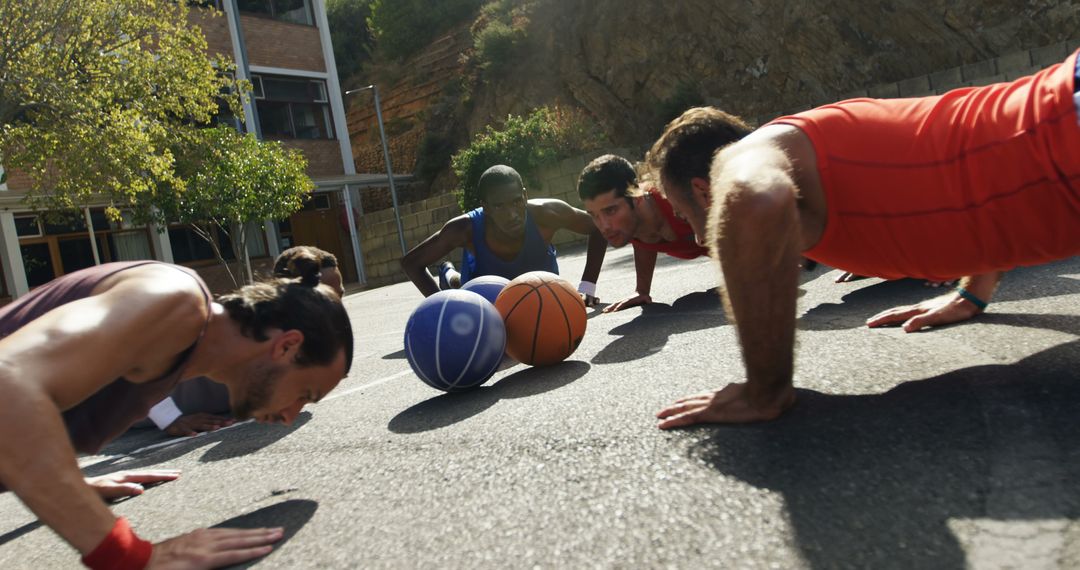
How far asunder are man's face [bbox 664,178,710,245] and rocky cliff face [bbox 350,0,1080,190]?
20769mm

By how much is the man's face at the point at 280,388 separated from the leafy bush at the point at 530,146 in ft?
63.9

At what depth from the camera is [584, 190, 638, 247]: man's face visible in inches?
217

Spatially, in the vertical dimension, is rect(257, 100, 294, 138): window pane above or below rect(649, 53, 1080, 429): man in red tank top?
above

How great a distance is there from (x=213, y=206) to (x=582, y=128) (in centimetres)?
1053

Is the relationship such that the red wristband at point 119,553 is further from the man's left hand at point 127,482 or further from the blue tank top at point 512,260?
the blue tank top at point 512,260

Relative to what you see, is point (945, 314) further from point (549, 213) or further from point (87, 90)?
point (87, 90)

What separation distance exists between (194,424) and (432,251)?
106 inches

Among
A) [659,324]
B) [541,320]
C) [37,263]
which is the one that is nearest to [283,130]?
[37,263]

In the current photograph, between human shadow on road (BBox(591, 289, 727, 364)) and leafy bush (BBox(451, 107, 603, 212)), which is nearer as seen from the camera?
human shadow on road (BBox(591, 289, 727, 364))

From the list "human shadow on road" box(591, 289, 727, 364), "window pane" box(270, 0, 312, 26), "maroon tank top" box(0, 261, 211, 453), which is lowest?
"human shadow on road" box(591, 289, 727, 364)

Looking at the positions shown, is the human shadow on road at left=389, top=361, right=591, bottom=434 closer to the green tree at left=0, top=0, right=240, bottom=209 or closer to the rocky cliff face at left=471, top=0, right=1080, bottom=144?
the green tree at left=0, top=0, right=240, bottom=209

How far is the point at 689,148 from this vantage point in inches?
118

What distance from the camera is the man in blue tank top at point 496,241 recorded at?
6656mm

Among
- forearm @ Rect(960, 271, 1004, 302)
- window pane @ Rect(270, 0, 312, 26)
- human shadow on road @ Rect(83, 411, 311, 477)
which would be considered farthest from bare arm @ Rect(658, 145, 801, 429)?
window pane @ Rect(270, 0, 312, 26)
